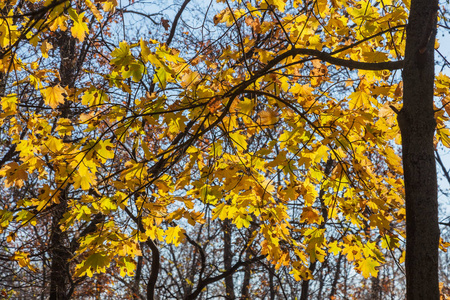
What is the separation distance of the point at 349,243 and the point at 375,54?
136 centimetres

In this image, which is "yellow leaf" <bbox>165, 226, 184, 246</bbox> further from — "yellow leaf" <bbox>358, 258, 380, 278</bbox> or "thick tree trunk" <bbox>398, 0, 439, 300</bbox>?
"thick tree trunk" <bbox>398, 0, 439, 300</bbox>

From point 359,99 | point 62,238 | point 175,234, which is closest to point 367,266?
point 359,99

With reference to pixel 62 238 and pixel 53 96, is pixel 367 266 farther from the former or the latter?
pixel 62 238

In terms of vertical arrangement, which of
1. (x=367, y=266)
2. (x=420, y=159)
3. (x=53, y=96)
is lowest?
(x=367, y=266)

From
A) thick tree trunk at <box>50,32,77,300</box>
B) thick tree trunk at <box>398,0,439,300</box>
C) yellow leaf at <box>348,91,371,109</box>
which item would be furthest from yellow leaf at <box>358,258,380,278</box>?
thick tree trunk at <box>50,32,77,300</box>

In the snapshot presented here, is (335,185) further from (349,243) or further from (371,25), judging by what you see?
(371,25)

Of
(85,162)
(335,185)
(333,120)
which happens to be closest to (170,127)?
(85,162)

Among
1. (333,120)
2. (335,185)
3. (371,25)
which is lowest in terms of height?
(335,185)

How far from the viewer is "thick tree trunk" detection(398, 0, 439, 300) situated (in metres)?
1.60

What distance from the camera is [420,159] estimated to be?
1.68 meters

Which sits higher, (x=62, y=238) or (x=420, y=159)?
(x=62, y=238)

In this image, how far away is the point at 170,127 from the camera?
102 inches

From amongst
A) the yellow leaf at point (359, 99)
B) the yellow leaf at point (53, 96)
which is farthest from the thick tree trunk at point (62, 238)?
the yellow leaf at point (359, 99)

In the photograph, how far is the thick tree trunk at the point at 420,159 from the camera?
5.26 feet
